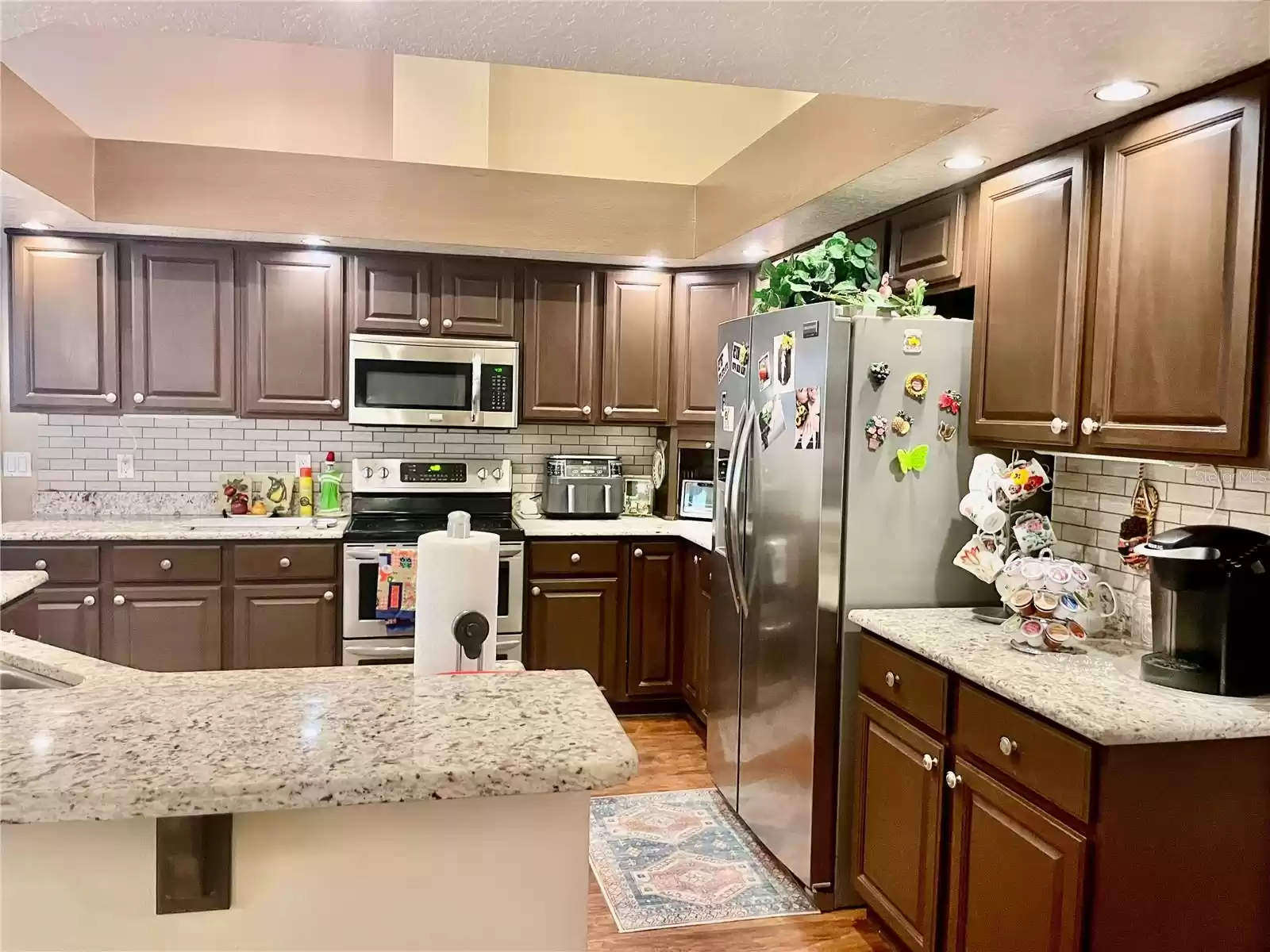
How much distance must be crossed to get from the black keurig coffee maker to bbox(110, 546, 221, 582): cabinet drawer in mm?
3440

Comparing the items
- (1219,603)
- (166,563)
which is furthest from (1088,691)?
(166,563)

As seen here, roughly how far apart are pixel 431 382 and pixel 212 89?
161 centimetres

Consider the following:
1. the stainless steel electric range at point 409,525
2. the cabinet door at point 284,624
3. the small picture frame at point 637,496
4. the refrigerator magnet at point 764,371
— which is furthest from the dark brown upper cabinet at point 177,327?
the refrigerator magnet at point 764,371

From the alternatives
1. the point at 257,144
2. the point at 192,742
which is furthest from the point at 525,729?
the point at 257,144

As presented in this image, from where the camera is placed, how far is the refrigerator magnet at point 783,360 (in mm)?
2844

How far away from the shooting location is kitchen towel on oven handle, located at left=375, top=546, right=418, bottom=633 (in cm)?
391

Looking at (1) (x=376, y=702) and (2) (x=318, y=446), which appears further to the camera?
(2) (x=318, y=446)

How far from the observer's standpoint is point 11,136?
2.97m

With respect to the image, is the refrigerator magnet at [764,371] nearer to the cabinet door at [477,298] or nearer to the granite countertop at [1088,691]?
the granite countertop at [1088,691]

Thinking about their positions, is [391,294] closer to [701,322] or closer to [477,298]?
[477,298]

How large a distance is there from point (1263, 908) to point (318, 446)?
3.97m

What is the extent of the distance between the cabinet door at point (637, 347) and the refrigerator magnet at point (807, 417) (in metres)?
1.72

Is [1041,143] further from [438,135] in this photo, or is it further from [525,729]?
[438,135]

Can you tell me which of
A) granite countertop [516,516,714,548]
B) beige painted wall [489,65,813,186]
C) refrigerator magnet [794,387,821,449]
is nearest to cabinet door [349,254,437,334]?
beige painted wall [489,65,813,186]
